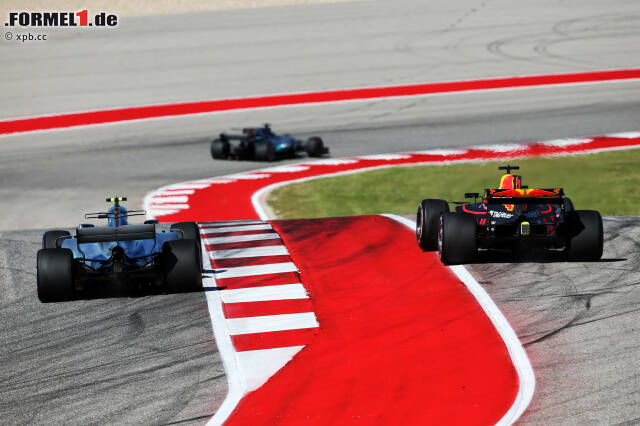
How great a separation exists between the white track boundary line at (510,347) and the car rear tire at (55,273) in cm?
561

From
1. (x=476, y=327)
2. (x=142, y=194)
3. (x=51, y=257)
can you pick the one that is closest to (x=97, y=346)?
(x=51, y=257)

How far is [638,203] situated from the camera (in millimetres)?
22766

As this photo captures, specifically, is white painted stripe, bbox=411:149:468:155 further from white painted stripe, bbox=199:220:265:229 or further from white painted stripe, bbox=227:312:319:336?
white painted stripe, bbox=227:312:319:336

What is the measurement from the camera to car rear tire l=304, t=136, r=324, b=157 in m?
30.8

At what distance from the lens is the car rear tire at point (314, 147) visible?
101 feet

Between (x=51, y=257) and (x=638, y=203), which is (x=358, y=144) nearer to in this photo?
(x=638, y=203)

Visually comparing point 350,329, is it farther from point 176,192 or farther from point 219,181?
point 219,181

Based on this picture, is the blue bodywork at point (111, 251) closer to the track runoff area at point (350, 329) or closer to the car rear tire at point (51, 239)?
the car rear tire at point (51, 239)

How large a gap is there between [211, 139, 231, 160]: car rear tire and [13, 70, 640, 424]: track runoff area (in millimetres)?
8023

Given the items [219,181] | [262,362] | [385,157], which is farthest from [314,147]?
[262,362]

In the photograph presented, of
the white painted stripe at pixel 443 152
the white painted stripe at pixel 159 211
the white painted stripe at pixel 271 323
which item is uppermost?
the white painted stripe at pixel 443 152

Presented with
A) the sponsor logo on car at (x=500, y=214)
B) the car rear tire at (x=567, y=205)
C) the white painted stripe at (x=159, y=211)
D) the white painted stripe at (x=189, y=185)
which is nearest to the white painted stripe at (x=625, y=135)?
the white painted stripe at (x=189, y=185)

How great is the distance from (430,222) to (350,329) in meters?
4.42

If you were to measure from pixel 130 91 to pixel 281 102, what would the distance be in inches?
269
